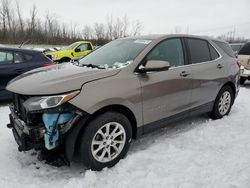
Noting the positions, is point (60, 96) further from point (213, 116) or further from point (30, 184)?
point (213, 116)

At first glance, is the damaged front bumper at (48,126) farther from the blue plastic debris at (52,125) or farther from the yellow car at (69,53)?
the yellow car at (69,53)

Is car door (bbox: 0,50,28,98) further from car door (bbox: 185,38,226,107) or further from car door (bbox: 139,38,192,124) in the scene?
car door (bbox: 185,38,226,107)

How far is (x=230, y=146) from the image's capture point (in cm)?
363

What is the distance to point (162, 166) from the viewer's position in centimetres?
308

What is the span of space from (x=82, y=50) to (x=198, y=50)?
10640mm

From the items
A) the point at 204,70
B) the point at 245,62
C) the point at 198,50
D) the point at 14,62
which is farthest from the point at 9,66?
the point at 245,62

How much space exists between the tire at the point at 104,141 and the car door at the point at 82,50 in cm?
1118

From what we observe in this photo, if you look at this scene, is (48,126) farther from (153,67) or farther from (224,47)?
(224,47)

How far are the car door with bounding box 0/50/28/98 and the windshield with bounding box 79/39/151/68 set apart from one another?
8.77 feet

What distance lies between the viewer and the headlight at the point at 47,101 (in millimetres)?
2562

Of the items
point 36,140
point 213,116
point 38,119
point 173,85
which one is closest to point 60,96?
point 38,119

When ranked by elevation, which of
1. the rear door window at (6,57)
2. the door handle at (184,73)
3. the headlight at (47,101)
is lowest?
the headlight at (47,101)

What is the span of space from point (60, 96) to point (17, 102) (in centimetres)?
75

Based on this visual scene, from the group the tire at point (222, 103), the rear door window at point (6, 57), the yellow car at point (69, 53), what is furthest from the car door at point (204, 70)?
the yellow car at point (69, 53)
